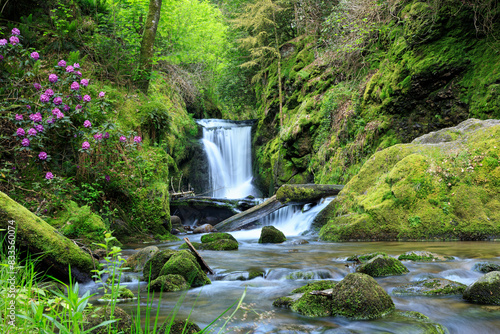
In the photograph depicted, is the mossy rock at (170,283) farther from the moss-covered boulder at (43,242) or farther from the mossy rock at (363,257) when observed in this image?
the mossy rock at (363,257)

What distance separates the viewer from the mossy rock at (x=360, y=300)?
296cm

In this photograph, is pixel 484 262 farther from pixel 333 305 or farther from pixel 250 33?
pixel 250 33

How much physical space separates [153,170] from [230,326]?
5.99 m

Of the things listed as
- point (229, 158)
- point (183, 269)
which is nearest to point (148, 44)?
point (183, 269)

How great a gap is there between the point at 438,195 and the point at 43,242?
21.8 ft

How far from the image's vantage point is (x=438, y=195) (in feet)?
22.3

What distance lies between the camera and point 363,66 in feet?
42.7

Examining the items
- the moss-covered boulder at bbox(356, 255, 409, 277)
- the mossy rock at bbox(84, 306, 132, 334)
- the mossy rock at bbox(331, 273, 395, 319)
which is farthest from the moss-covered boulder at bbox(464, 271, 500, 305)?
the mossy rock at bbox(84, 306, 132, 334)

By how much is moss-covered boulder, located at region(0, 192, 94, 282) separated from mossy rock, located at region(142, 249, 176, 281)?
0.72 metres

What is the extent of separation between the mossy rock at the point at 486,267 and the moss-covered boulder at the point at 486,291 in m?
0.90

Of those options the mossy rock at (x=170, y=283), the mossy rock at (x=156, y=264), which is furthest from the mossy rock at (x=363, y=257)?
the mossy rock at (x=156, y=264)

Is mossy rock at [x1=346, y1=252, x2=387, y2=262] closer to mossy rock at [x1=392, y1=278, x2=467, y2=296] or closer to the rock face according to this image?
mossy rock at [x1=392, y1=278, x2=467, y2=296]

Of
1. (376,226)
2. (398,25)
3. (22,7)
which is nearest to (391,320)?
(376,226)

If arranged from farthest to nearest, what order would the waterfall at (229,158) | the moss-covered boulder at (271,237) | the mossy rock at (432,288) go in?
the waterfall at (229,158) → the moss-covered boulder at (271,237) → the mossy rock at (432,288)
